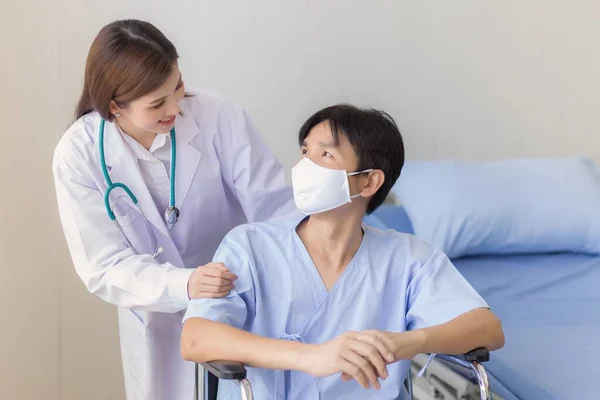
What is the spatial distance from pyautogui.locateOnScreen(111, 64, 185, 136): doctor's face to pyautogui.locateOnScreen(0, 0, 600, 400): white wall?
2.51ft

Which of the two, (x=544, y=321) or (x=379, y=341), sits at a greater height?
(x=379, y=341)

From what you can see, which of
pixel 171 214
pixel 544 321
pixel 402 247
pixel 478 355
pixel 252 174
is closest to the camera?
pixel 478 355

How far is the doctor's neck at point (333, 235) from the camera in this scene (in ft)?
5.44

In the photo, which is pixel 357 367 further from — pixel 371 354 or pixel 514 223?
pixel 514 223

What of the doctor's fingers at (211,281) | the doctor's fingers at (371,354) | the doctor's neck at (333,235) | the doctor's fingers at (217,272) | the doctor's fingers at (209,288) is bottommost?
the doctor's fingers at (371,354)

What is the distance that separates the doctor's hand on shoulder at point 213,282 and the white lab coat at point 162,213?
11 cm

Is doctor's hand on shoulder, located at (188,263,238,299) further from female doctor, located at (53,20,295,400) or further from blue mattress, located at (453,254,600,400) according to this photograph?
blue mattress, located at (453,254,600,400)

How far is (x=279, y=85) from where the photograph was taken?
2666 mm

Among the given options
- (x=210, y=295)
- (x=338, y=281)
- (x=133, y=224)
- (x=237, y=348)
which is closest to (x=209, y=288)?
(x=210, y=295)

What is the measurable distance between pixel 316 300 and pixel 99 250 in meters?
0.53

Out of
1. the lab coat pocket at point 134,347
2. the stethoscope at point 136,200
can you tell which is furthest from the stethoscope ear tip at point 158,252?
the lab coat pocket at point 134,347

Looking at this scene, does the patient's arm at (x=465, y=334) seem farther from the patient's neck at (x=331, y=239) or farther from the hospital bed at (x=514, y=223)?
the hospital bed at (x=514, y=223)

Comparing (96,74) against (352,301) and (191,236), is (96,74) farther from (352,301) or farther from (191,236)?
(352,301)

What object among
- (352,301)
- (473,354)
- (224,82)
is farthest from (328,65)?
(473,354)
